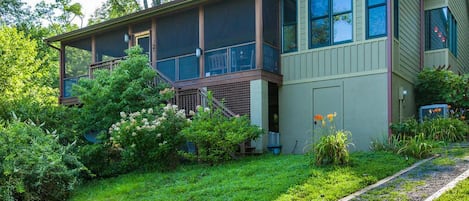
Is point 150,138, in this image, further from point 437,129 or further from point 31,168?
point 437,129

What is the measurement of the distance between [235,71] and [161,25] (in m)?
3.65

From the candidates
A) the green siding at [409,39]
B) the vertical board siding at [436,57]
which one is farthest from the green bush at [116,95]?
the vertical board siding at [436,57]

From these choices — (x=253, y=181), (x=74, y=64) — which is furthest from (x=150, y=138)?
(x=74, y=64)

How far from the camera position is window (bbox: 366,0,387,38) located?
10.1 meters

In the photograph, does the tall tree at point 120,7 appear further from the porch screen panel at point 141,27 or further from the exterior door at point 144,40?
the porch screen panel at point 141,27

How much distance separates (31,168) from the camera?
299 inches

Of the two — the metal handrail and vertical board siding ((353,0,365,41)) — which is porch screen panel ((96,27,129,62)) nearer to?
the metal handrail

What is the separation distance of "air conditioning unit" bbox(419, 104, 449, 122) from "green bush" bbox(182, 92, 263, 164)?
4.57m

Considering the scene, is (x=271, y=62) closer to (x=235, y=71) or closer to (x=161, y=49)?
(x=235, y=71)

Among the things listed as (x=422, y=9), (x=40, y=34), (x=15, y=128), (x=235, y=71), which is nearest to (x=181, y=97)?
(x=235, y=71)

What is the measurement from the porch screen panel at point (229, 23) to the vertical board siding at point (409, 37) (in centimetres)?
398

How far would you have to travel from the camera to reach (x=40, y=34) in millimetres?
25156

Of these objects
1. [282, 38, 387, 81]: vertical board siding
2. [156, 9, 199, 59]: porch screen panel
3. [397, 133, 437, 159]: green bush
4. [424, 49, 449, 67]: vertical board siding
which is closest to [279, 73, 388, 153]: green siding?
[282, 38, 387, 81]: vertical board siding

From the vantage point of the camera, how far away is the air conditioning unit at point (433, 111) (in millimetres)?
10555
